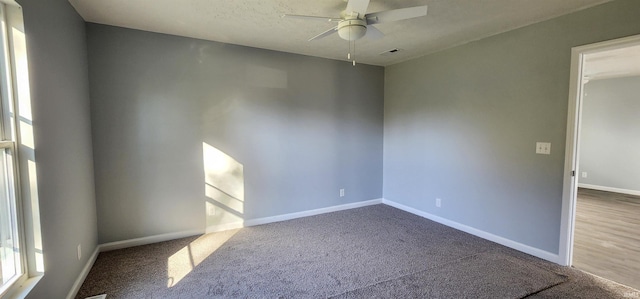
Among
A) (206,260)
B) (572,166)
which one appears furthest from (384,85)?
(206,260)

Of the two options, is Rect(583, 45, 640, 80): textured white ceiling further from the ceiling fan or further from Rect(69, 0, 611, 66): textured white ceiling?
the ceiling fan

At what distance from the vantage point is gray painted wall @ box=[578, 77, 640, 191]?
18.3 ft

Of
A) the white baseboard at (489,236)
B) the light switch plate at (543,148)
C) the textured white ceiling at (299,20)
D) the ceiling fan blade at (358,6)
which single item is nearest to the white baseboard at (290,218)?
the white baseboard at (489,236)

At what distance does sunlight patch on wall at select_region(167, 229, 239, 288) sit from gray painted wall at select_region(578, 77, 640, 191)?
7.06m

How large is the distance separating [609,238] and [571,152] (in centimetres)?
171

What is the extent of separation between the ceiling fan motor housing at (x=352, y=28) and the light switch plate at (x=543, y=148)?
86.9 inches

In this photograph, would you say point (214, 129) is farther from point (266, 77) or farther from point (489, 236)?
point (489, 236)

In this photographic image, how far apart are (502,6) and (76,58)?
3884mm

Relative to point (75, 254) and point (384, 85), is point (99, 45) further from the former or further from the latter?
point (384, 85)

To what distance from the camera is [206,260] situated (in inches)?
112

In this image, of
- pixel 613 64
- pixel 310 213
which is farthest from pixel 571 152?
pixel 613 64

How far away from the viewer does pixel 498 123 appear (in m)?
3.28

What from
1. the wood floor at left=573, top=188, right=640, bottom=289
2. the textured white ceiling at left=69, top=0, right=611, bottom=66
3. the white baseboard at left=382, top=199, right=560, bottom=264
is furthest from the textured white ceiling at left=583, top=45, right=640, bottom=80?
the white baseboard at left=382, top=199, right=560, bottom=264

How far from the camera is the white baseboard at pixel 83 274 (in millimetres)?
2216
